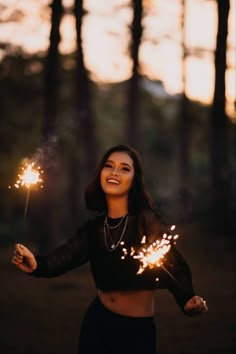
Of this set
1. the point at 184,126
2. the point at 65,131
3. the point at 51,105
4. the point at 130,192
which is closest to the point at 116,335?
the point at 130,192

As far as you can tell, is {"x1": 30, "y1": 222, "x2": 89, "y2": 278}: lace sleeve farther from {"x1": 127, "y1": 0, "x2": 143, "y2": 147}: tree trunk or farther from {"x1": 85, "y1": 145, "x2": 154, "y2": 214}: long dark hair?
{"x1": 127, "y1": 0, "x2": 143, "y2": 147}: tree trunk

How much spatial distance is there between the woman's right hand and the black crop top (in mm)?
57

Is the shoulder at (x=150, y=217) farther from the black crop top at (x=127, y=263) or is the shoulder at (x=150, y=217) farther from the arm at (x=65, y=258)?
the arm at (x=65, y=258)

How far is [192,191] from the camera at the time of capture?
17219mm

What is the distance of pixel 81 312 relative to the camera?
9.18m

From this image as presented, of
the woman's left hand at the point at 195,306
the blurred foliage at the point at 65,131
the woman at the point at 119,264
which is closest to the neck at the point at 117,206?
the woman at the point at 119,264

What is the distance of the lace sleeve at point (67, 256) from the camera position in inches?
169

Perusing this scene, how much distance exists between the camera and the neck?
14.2 ft

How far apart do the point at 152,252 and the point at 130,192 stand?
2.26ft

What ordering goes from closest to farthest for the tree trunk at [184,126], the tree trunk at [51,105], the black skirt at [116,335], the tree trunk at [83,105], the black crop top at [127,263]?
the black skirt at [116,335] → the black crop top at [127,263] → the tree trunk at [51,105] → the tree trunk at [83,105] → the tree trunk at [184,126]

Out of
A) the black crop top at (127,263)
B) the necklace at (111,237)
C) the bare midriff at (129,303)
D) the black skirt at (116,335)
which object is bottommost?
the black skirt at (116,335)

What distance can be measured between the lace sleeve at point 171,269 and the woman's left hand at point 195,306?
0.07 m

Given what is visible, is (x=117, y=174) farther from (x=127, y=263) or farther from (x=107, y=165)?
(x=127, y=263)

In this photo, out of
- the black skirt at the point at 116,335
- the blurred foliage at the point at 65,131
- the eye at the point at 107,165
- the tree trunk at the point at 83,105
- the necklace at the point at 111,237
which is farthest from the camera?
the blurred foliage at the point at 65,131
